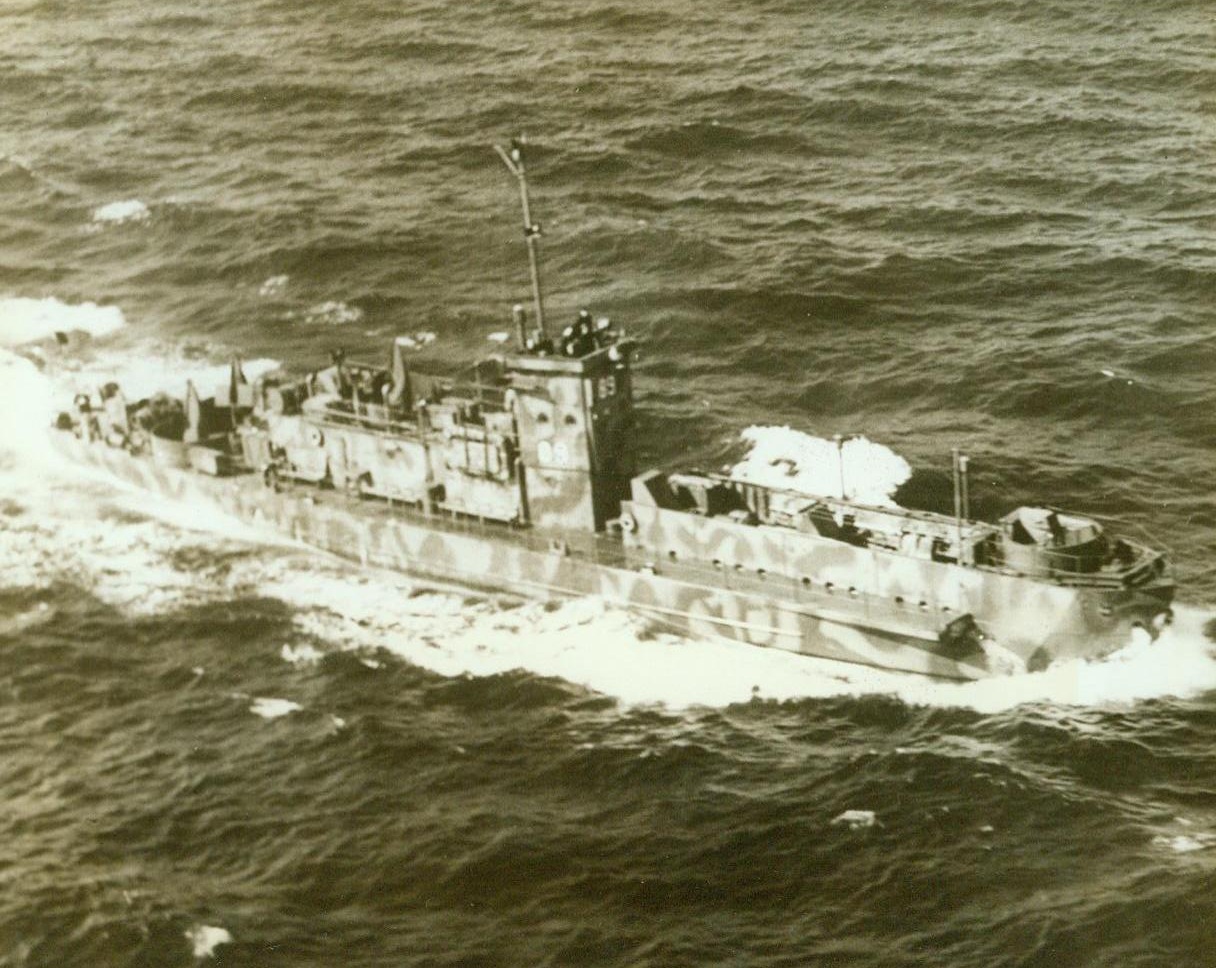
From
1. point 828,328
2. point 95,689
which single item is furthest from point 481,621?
point 828,328

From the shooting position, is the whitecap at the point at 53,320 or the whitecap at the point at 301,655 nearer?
the whitecap at the point at 301,655

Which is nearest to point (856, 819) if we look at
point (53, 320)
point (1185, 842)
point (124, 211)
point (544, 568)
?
point (1185, 842)

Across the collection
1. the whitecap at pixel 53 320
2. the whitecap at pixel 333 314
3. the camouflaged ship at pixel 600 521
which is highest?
the whitecap at pixel 53 320

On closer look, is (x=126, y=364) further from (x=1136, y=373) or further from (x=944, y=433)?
(x=1136, y=373)

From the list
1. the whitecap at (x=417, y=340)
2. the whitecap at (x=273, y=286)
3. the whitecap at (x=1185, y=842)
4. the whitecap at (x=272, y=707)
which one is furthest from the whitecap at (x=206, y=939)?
the whitecap at (x=273, y=286)

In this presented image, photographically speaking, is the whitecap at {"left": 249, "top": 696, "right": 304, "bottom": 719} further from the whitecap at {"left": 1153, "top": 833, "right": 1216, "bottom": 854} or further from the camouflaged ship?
the whitecap at {"left": 1153, "top": 833, "right": 1216, "bottom": 854}

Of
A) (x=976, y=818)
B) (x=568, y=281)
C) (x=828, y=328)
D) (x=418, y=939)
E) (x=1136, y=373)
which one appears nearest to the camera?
(x=418, y=939)

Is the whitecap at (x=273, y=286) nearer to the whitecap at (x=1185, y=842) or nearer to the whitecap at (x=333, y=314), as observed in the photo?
the whitecap at (x=333, y=314)
